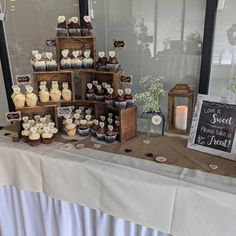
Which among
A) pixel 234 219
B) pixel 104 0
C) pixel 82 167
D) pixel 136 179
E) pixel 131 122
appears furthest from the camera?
pixel 104 0

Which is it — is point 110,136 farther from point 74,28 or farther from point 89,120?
point 74,28

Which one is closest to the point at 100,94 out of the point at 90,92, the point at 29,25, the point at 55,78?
the point at 90,92

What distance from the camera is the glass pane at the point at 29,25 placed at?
1.80 m

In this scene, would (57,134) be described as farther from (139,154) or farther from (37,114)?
(139,154)

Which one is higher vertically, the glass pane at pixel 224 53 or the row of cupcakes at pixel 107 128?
the glass pane at pixel 224 53

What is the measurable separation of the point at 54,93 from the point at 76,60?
0.71 ft

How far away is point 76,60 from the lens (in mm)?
1383

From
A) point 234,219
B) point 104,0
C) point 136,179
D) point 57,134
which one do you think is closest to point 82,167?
point 136,179

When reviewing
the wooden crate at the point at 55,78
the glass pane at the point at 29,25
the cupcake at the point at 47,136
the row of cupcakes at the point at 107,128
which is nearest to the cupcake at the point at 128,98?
the row of cupcakes at the point at 107,128

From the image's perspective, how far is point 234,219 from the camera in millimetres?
866

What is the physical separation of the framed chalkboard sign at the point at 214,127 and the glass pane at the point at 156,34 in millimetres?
343

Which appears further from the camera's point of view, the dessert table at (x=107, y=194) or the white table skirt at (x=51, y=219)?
the white table skirt at (x=51, y=219)

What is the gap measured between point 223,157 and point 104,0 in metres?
1.16

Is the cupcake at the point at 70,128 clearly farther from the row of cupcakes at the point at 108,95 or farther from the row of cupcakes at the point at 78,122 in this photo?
the row of cupcakes at the point at 108,95
